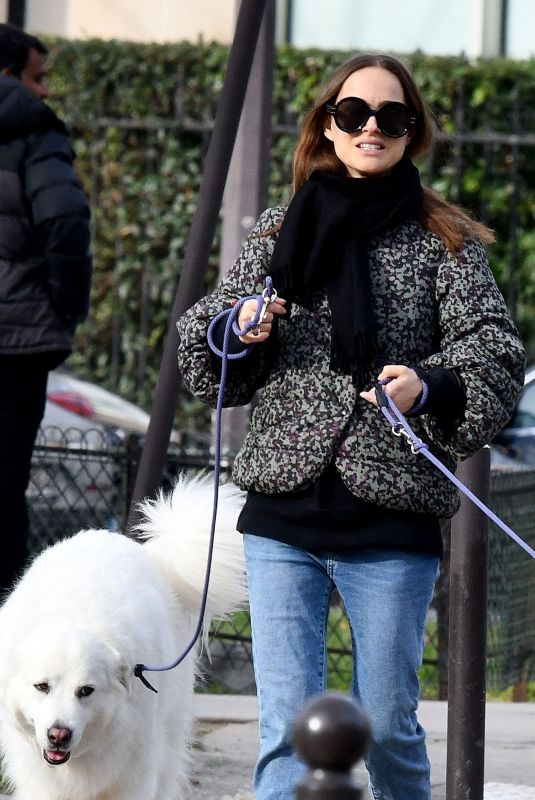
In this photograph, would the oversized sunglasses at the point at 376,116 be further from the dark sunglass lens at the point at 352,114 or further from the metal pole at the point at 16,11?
the metal pole at the point at 16,11

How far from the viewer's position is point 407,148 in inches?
128

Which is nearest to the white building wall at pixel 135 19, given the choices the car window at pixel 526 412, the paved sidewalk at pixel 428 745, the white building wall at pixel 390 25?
the white building wall at pixel 390 25

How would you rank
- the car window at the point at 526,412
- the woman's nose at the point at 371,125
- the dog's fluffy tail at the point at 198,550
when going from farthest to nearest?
the car window at the point at 526,412, the dog's fluffy tail at the point at 198,550, the woman's nose at the point at 371,125

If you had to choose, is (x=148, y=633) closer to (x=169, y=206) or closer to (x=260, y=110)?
(x=260, y=110)

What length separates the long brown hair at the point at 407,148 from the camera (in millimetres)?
3115

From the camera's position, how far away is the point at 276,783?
3.07 meters

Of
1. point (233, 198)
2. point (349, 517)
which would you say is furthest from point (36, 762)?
point (233, 198)

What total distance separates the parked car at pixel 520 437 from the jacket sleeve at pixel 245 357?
239 inches

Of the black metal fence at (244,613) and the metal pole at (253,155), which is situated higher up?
the metal pole at (253,155)

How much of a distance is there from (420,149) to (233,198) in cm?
346

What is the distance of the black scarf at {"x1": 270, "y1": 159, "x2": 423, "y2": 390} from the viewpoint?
2961 mm

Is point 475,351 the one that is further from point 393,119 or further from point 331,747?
point 331,747

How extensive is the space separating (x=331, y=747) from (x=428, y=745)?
3216 millimetres

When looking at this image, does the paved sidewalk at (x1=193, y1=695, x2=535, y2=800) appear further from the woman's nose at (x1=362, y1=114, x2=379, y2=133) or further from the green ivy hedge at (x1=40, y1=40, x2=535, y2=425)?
the green ivy hedge at (x1=40, y1=40, x2=535, y2=425)
